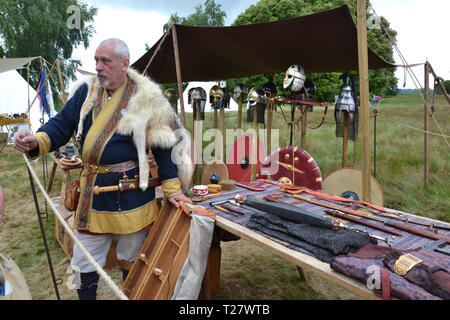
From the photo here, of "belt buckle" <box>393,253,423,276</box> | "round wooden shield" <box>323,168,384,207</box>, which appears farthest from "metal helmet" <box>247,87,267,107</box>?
"belt buckle" <box>393,253,423,276</box>

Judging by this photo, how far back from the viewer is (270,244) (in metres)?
1.42

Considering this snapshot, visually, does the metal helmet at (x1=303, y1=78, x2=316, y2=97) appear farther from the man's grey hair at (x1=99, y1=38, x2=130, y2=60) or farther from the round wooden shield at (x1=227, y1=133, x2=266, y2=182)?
the man's grey hair at (x1=99, y1=38, x2=130, y2=60)

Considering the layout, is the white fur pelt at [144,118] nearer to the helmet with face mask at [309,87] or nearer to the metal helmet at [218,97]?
the helmet with face mask at [309,87]

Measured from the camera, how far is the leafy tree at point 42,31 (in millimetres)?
12695

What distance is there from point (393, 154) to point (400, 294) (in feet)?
20.7

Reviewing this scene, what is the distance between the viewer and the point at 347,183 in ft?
11.0

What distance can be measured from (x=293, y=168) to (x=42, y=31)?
601 inches

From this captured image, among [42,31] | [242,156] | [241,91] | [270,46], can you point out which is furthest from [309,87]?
[42,31]

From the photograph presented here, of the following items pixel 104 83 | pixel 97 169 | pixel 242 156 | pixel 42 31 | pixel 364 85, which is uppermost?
pixel 42 31

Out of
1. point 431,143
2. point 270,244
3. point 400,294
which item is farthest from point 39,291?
point 431,143

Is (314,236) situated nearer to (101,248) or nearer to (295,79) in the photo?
(101,248)

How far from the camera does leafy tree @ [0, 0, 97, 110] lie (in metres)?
12.7

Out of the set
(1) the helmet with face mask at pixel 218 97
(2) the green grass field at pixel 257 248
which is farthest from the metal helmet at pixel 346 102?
(1) the helmet with face mask at pixel 218 97
